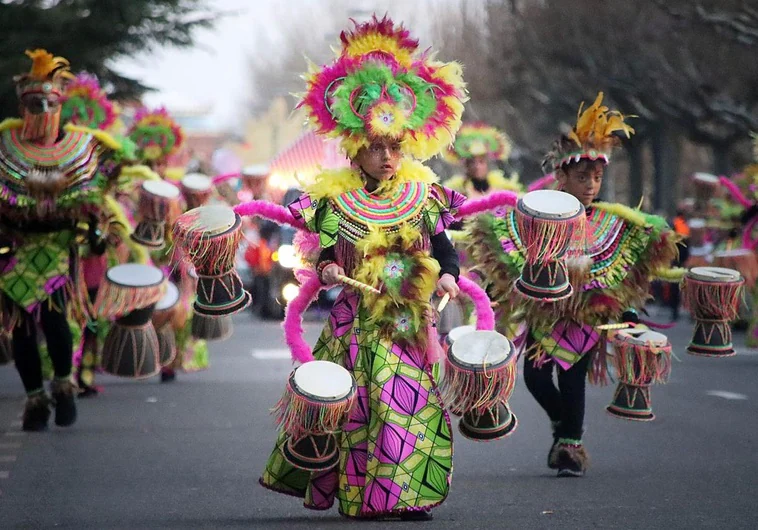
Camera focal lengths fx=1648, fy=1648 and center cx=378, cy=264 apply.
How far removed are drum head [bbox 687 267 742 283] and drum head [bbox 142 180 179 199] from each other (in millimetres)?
3607

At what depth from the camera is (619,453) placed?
9297 millimetres

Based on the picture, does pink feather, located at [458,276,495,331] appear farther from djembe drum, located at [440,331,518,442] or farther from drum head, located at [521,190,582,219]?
drum head, located at [521,190,582,219]

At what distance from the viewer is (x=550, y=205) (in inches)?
283

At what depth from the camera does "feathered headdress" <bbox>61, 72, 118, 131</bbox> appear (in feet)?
40.4

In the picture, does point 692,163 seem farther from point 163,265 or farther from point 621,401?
point 621,401

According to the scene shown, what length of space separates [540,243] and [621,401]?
1.56 meters

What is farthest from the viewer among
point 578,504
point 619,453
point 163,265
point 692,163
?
point 692,163

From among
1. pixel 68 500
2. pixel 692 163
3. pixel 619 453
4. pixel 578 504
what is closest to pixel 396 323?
pixel 578 504

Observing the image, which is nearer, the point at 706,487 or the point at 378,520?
the point at 378,520

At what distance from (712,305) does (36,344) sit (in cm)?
412

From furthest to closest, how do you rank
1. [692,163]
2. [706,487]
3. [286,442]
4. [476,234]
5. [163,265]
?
1. [692,163]
2. [163,265]
3. [476,234]
4. [706,487]
5. [286,442]

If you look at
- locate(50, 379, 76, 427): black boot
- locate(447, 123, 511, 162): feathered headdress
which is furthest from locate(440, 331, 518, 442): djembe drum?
locate(447, 123, 511, 162): feathered headdress

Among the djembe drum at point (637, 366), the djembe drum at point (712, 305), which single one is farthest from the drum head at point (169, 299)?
the djembe drum at point (712, 305)

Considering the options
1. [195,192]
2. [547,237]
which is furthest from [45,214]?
[547,237]
